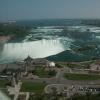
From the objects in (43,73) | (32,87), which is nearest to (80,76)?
(43,73)

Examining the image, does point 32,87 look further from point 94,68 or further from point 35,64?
point 94,68

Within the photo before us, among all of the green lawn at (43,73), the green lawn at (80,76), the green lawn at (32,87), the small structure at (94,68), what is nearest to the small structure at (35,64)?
the green lawn at (43,73)

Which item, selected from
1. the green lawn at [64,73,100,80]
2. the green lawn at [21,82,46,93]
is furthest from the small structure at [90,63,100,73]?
the green lawn at [21,82,46,93]

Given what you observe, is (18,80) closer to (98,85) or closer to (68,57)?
(98,85)

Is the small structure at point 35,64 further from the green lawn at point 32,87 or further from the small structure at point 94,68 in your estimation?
the green lawn at point 32,87

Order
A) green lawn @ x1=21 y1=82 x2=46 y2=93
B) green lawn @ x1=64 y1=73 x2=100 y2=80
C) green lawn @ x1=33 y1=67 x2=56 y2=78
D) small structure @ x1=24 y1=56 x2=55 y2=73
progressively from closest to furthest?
green lawn @ x1=21 y1=82 x2=46 y2=93 → green lawn @ x1=64 y1=73 x2=100 y2=80 → green lawn @ x1=33 y1=67 x2=56 y2=78 → small structure @ x1=24 y1=56 x2=55 y2=73

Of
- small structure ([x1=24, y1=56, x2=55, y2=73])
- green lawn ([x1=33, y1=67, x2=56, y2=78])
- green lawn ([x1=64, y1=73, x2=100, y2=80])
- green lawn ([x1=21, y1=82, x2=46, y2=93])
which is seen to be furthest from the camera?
small structure ([x1=24, y1=56, x2=55, y2=73])

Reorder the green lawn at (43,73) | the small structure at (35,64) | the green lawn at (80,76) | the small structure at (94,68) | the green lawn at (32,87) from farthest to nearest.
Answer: the small structure at (35,64) < the small structure at (94,68) < the green lawn at (43,73) < the green lawn at (80,76) < the green lawn at (32,87)

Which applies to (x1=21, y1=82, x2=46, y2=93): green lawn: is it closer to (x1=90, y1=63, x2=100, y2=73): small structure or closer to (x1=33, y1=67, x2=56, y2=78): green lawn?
(x1=33, y1=67, x2=56, y2=78): green lawn

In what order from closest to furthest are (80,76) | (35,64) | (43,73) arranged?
(80,76) → (43,73) → (35,64)
